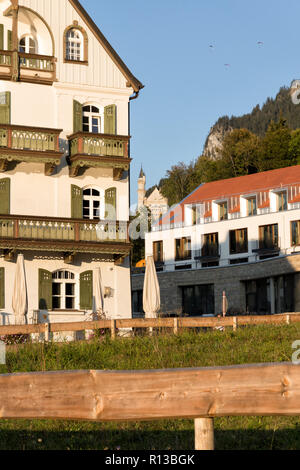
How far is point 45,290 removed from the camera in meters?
30.7

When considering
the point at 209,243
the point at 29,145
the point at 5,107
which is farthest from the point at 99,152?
the point at 209,243

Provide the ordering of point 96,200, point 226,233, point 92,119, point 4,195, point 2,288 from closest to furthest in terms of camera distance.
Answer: point 2,288, point 4,195, point 96,200, point 92,119, point 226,233

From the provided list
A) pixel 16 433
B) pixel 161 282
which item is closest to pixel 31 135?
pixel 16 433

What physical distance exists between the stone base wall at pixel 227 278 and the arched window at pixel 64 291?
2510 cm

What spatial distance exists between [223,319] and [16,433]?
12.3 meters

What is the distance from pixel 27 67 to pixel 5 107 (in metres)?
1.90

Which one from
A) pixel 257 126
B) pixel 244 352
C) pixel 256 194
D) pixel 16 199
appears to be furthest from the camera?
pixel 257 126

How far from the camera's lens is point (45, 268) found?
30891 millimetres

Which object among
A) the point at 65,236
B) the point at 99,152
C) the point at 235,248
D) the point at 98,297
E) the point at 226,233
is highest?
the point at 226,233

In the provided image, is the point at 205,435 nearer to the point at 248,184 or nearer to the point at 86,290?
the point at 86,290

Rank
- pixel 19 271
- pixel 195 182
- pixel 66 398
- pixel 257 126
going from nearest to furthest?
pixel 66 398 < pixel 19 271 < pixel 195 182 < pixel 257 126

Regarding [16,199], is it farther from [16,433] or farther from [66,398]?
[66,398]

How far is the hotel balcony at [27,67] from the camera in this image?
31.3m

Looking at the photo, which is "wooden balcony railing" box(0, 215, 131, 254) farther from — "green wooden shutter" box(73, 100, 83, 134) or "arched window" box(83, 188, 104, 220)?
"green wooden shutter" box(73, 100, 83, 134)
